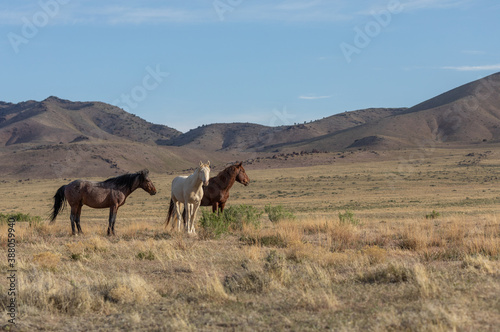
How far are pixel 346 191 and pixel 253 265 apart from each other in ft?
130

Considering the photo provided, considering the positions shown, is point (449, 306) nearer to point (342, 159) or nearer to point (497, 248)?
point (497, 248)

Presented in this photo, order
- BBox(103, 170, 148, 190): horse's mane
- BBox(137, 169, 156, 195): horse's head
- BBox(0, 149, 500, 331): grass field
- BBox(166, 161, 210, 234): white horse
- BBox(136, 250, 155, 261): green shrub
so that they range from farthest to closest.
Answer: BBox(137, 169, 156, 195): horse's head → BBox(103, 170, 148, 190): horse's mane → BBox(166, 161, 210, 234): white horse → BBox(136, 250, 155, 261): green shrub → BBox(0, 149, 500, 331): grass field

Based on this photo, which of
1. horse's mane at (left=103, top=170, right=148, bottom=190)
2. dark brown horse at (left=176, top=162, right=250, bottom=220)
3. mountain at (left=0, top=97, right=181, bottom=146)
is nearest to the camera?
horse's mane at (left=103, top=170, right=148, bottom=190)

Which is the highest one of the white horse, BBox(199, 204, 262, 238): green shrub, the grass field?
the white horse

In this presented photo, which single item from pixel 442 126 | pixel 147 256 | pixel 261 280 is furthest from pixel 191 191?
pixel 442 126

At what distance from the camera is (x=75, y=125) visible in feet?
→ 610

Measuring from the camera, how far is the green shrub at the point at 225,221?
1405 cm

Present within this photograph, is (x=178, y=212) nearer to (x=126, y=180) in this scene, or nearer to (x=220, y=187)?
(x=220, y=187)

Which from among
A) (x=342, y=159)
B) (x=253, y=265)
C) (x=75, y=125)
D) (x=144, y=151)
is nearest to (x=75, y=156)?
(x=144, y=151)

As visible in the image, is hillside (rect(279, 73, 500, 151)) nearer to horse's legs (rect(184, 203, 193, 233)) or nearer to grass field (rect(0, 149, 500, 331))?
horse's legs (rect(184, 203, 193, 233))

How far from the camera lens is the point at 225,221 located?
1555cm

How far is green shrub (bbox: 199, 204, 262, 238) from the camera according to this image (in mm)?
14047

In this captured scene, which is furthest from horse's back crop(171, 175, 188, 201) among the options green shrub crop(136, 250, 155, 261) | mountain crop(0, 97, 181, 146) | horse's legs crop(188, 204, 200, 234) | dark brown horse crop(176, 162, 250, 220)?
mountain crop(0, 97, 181, 146)

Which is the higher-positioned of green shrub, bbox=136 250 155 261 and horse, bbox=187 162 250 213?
horse, bbox=187 162 250 213
